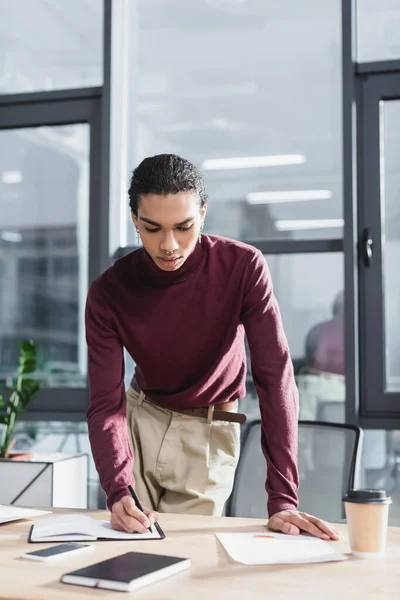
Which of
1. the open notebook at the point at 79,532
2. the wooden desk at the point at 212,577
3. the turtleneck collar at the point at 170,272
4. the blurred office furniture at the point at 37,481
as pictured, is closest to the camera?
the wooden desk at the point at 212,577

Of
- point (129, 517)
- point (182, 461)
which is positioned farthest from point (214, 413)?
Result: point (129, 517)

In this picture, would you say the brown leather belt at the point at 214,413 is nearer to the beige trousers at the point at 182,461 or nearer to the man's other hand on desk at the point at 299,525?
the beige trousers at the point at 182,461

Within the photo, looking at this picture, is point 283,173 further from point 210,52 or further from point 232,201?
point 210,52

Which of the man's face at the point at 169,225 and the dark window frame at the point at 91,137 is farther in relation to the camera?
the dark window frame at the point at 91,137

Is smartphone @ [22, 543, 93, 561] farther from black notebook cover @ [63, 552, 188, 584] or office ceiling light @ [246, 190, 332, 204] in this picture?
office ceiling light @ [246, 190, 332, 204]

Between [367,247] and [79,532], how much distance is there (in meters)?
1.77

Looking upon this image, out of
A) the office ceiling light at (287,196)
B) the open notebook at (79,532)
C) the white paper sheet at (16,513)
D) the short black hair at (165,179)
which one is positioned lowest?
the white paper sheet at (16,513)

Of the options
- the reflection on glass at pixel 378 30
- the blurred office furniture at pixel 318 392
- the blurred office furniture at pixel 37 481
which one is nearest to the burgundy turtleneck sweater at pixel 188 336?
the blurred office furniture at pixel 37 481

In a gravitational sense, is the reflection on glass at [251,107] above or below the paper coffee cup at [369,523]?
above

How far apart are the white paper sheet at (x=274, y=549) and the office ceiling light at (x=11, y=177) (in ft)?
7.63

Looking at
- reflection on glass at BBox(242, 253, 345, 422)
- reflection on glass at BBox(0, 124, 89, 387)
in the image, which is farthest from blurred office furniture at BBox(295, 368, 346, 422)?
reflection on glass at BBox(0, 124, 89, 387)

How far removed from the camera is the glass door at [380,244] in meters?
2.80

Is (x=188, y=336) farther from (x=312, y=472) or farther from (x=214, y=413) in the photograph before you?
(x=312, y=472)

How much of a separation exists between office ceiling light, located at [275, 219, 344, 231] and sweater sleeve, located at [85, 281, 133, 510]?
4.29 feet
